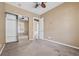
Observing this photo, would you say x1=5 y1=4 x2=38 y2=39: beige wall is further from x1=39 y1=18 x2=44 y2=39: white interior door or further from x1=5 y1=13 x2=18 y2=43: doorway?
x1=39 y1=18 x2=44 y2=39: white interior door

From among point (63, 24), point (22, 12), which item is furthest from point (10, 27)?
point (63, 24)

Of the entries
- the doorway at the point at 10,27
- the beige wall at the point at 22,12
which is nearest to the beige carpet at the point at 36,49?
the doorway at the point at 10,27

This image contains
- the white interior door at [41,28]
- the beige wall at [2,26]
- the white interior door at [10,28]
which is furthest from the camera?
the white interior door at [41,28]

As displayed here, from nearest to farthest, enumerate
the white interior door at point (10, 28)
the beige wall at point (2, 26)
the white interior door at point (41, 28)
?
the beige wall at point (2, 26), the white interior door at point (10, 28), the white interior door at point (41, 28)

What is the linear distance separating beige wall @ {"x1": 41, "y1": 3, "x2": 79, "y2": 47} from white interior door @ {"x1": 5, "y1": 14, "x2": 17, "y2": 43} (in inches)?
39.2

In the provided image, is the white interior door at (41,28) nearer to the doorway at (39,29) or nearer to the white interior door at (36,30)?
the doorway at (39,29)

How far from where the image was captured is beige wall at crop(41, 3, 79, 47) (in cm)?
308

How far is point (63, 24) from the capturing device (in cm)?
333

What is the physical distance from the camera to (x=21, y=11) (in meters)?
2.85

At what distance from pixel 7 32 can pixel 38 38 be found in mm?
983

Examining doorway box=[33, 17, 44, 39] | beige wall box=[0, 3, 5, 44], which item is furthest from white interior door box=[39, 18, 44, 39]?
beige wall box=[0, 3, 5, 44]

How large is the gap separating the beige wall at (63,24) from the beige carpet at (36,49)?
0.37 metres

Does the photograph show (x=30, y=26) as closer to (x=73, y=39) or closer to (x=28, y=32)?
(x=28, y=32)

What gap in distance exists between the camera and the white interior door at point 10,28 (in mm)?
2412
